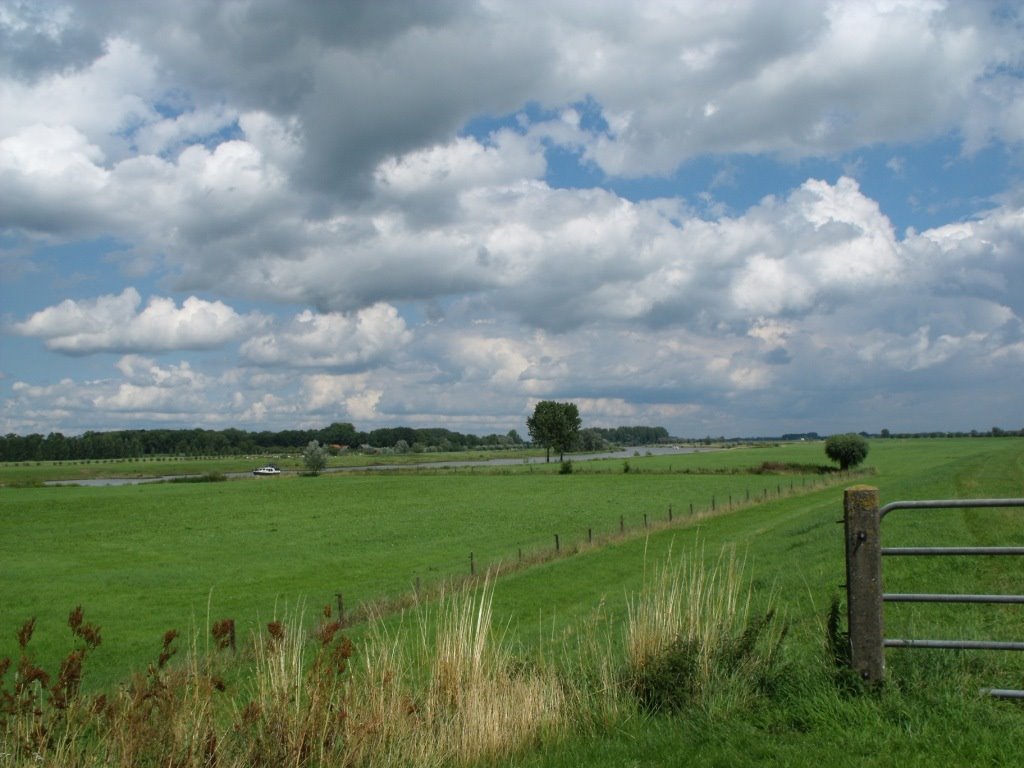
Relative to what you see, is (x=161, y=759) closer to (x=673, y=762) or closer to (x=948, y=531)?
(x=673, y=762)

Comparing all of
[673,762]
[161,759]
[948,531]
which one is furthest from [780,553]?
[161,759]

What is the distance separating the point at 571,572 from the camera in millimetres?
26062

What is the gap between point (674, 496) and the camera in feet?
220

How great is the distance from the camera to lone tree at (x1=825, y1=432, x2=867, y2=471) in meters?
102

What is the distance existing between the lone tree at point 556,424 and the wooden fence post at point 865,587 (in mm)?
150830

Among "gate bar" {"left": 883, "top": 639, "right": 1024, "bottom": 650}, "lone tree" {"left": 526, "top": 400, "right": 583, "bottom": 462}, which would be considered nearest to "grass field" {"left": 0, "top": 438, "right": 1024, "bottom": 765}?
"gate bar" {"left": 883, "top": 639, "right": 1024, "bottom": 650}

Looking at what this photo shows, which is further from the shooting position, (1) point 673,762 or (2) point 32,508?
(2) point 32,508

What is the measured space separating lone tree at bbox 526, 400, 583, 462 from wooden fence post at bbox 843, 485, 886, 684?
15083 centimetres

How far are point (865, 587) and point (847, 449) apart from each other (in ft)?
342

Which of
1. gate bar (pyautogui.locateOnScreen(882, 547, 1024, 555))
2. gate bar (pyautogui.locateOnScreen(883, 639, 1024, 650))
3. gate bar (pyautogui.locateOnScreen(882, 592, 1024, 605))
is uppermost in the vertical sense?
gate bar (pyautogui.locateOnScreen(882, 547, 1024, 555))

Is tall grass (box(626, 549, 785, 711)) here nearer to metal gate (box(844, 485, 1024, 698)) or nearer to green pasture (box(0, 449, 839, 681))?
metal gate (box(844, 485, 1024, 698))

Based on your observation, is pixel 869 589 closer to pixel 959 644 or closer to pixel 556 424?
pixel 959 644

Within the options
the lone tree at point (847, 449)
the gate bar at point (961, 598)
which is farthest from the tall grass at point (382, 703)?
the lone tree at point (847, 449)

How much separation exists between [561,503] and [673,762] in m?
57.3
